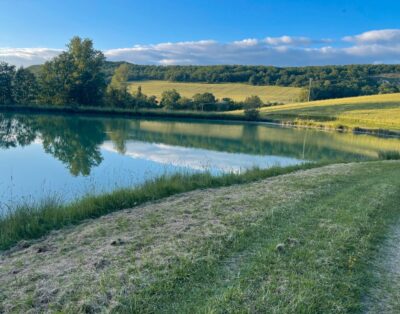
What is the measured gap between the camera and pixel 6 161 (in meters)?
17.5

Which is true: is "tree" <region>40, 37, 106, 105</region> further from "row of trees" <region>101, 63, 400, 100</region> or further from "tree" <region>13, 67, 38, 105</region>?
"row of trees" <region>101, 63, 400, 100</region>

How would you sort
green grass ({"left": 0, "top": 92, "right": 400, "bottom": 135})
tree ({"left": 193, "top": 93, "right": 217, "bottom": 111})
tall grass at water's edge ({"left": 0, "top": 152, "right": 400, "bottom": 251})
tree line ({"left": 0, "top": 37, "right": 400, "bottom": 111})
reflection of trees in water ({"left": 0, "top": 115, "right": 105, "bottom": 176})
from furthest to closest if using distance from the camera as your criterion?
1. tree ({"left": 193, "top": 93, "right": 217, "bottom": 111})
2. tree line ({"left": 0, "top": 37, "right": 400, "bottom": 111})
3. green grass ({"left": 0, "top": 92, "right": 400, "bottom": 135})
4. reflection of trees in water ({"left": 0, "top": 115, "right": 105, "bottom": 176})
5. tall grass at water's edge ({"left": 0, "top": 152, "right": 400, "bottom": 251})

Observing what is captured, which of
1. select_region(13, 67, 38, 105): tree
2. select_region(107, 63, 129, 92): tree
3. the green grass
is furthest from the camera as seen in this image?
select_region(107, 63, 129, 92): tree

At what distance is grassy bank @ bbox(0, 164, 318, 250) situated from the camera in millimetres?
6641

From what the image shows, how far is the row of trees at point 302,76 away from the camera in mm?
92188

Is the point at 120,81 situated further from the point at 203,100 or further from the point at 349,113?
the point at 349,113

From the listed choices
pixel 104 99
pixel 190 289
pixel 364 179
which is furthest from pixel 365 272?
pixel 104 99

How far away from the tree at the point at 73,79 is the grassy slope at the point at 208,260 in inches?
2315

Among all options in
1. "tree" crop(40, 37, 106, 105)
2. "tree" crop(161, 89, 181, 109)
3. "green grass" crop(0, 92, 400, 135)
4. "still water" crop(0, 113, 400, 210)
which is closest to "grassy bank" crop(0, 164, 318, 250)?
"still water" crop(0, 113, 400, 210)

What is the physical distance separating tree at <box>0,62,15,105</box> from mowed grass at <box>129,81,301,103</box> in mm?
32031

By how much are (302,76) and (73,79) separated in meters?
68.7

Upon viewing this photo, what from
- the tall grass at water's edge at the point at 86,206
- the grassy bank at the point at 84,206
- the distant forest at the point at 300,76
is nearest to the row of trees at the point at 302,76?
the distant forest at the point at 300,76

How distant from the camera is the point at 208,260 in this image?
4855 millimetres

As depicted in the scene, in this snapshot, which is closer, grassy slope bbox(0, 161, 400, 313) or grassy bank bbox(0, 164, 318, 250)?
grassy slope bbox(0, 161, 400, 313)
